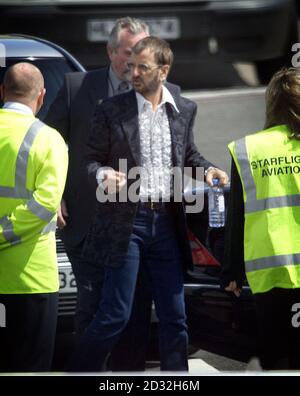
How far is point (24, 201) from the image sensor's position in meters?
5.54

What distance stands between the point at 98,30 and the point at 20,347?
6.54m

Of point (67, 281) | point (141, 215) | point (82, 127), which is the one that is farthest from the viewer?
point (67, 281)

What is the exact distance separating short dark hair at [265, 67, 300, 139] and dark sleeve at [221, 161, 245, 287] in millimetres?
275

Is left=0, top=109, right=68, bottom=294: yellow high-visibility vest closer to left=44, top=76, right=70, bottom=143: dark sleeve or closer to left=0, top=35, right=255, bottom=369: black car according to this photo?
left=44, top=76, right=70, bottom=143: dark sleeve

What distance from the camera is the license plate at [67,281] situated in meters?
6.75

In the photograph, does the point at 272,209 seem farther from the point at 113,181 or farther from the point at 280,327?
the point at 113,181

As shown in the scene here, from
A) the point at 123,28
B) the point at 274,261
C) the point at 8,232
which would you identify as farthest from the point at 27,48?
the point at 274,261

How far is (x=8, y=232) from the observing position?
549 centimetres

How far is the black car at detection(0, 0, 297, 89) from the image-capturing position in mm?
11820

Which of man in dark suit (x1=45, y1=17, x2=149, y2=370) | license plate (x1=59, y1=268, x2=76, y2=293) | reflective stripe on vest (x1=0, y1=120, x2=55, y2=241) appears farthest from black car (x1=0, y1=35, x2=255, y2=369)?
reflective stripe on vest (x1=0, y1=120, x2=55, y2=241)

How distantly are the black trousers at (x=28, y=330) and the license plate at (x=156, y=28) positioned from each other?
646 centimetres

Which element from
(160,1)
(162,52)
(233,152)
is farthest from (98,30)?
(233,152)

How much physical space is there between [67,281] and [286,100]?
1.82 meters

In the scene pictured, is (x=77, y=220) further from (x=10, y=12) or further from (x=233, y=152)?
(x=10, y=12)
